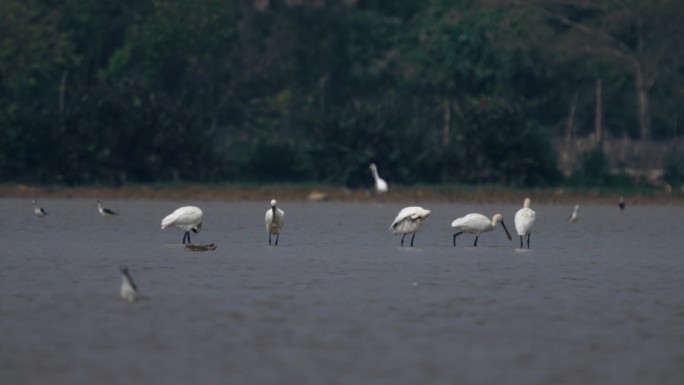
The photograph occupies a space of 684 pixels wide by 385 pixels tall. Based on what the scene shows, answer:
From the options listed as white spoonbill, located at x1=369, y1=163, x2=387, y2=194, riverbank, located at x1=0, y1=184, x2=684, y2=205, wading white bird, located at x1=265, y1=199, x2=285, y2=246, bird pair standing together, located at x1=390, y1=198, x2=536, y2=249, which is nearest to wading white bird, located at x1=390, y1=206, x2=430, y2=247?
bird pair standing together, located at x1=390, y1=198, x2=536, y2=249

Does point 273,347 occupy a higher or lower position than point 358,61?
lower

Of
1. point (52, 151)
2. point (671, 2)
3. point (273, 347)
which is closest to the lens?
point (273, 347)

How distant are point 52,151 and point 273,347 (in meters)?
37.6

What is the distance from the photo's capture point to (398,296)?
18906 mm

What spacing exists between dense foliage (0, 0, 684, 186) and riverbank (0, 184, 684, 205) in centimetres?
82

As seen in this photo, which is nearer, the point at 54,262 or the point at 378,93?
the point at 54,262

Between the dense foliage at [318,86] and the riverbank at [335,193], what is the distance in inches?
32.1

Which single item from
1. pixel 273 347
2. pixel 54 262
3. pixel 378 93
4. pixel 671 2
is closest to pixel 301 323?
pixel 273 347

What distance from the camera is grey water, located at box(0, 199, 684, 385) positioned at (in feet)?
43.1

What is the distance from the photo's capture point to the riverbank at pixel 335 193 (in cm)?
4932

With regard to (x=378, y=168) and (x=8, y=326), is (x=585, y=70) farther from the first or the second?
(x=8, y=326)

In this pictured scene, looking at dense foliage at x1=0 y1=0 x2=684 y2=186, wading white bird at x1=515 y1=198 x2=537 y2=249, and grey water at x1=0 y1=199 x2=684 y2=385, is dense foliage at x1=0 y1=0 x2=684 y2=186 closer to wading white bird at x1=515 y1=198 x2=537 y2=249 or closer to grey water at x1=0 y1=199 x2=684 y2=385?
grey water at x1=0 y1=199 x2=684 y2=385

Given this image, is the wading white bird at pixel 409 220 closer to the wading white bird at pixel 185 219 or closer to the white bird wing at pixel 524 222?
the white bird wing at pixel 524 222

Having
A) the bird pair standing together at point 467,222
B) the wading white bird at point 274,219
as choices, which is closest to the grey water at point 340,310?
the wading white bird at point 274,219
